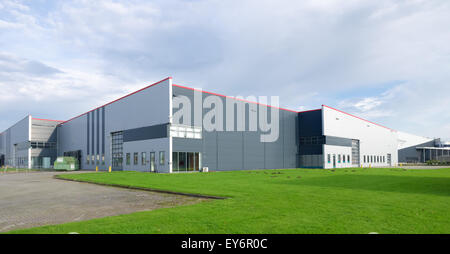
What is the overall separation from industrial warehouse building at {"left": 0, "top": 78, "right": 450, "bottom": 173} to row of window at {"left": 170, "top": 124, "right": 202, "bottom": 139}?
14 cm

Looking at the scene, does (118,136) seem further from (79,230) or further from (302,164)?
(79,230)

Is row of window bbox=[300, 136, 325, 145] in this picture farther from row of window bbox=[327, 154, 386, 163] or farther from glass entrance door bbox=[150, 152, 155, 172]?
glass entrance door bbox=[150, 152, 155, 172]

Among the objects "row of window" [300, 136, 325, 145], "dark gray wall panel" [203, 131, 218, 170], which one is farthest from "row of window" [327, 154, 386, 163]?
"dark gray wall panel" [203, 131, 218, 170]

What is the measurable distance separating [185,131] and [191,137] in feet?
4.49

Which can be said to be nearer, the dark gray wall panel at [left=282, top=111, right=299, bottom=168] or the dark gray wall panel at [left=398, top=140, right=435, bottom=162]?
the dark gray wall panel at [left=282, top=111, right=299, bottom=168]

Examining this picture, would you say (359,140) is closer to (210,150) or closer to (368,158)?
(368,158)

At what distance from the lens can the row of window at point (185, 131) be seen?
4256 centimetres

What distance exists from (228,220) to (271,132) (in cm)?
4965

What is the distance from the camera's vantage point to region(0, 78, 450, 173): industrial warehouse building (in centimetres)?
4378

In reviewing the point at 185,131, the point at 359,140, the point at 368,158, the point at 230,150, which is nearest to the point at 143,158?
the point at 185,131

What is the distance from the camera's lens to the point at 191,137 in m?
44.7

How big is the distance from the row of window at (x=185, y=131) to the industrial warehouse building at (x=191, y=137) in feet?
0.46

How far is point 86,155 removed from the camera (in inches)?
2479
